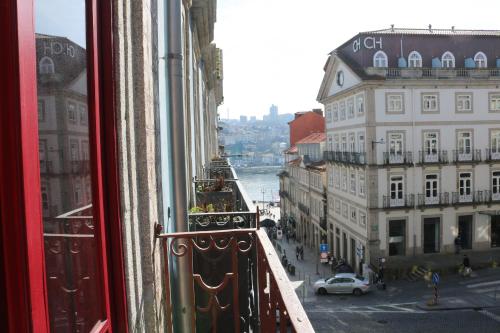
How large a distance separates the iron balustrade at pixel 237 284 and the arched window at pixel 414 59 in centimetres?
2869

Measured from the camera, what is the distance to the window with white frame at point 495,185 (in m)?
31.4

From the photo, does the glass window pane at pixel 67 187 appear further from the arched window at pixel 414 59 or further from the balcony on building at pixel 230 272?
the arched window at pixel 414 59

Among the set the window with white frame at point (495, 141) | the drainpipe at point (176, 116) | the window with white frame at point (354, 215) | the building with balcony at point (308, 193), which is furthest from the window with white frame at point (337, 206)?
the drainpipe at point (176, 116)

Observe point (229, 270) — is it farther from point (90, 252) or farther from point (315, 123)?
point (315, 123)

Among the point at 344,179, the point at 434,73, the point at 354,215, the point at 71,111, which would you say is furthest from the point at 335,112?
the point at 71,111

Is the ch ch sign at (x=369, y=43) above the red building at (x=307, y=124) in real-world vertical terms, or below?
above

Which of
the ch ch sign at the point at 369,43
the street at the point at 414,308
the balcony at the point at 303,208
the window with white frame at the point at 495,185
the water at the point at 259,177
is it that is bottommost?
the water at the point at 259,177

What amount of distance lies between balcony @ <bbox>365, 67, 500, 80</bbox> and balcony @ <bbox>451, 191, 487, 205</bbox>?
25.1ft

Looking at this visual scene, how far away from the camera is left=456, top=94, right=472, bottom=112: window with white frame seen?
3080 cm

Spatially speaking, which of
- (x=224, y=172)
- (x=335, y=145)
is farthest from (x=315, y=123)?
(x=224, y=172)

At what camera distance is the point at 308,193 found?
44.6 meters

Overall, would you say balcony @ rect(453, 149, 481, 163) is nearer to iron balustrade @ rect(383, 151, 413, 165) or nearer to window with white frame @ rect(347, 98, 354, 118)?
iron balustrade @ rect(383, 151, 413, 165)

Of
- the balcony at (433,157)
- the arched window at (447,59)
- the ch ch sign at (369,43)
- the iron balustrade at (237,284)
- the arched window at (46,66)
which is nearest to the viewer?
the arched window at (46,66)

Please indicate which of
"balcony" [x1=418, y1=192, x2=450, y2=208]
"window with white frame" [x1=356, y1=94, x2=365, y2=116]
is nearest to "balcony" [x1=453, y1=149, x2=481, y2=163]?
"balcony" [x1=418, y1=192, x2=450, y2=208]
